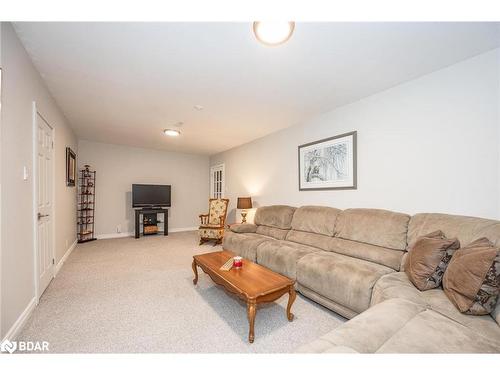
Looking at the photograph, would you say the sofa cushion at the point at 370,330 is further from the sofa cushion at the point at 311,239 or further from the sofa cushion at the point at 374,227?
the sofa cushion at the point at 311,239

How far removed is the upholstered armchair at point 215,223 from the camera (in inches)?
188

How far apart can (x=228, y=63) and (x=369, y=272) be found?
2.37 m

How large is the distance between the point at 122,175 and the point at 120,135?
4.71 ft

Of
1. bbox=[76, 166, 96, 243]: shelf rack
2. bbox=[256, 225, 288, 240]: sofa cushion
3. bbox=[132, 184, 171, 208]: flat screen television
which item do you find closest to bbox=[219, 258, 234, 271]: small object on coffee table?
bbox=[256, 225, 288, 240]: sofa cushion

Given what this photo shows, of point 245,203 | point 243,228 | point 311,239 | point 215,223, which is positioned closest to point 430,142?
point 311,239

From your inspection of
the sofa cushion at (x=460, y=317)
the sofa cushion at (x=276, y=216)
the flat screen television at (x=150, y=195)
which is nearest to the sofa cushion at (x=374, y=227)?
the sofa cushion at (x=460, y=317)

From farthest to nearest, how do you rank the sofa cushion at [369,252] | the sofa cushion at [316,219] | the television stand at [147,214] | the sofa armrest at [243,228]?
1. the television stand at [147,214]
2. the sofa armrest at [243,228]
3. the sofa cushion at [316,219]
4. the sofa cushion at [369,252]

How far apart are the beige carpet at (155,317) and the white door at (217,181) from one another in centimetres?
341

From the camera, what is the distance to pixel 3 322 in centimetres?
152

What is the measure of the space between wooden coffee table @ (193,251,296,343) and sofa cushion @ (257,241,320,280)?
1.40ft

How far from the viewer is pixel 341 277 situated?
1.95m
